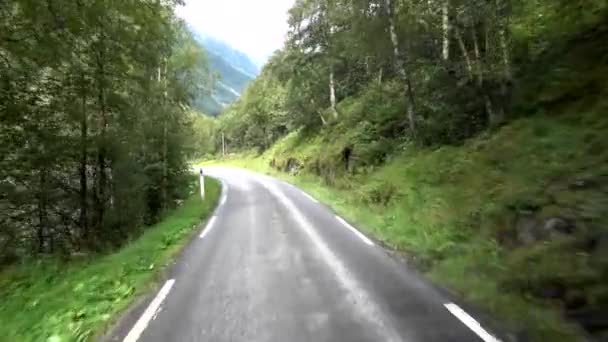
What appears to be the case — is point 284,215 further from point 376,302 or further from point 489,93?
point 376,302

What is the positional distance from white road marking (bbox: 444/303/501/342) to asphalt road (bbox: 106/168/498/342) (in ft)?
0.03

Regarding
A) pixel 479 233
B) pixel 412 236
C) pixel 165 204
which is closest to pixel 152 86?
pixel 165 204

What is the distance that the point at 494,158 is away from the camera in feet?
34.4

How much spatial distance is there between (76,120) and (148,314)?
7.95 meters

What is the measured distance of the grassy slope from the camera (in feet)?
18.8

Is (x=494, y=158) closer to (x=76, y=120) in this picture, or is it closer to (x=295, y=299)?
(x=295, y=299)

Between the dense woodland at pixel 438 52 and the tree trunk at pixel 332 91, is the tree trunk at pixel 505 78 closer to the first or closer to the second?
the dense woodland at pixel 438 52

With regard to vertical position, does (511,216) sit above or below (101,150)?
below

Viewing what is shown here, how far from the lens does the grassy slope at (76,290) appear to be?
5.73 m

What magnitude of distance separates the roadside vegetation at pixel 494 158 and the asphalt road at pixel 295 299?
649 mm

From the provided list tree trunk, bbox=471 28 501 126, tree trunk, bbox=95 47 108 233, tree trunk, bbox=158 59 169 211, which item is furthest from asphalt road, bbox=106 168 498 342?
tree trunk, bbox=158 59 169 211

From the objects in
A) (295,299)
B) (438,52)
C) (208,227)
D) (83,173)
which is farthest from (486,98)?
(83,173)

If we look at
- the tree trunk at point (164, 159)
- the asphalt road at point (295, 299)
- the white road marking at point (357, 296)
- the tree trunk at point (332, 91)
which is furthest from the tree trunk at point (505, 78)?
the tree trunk at point (332, 91)

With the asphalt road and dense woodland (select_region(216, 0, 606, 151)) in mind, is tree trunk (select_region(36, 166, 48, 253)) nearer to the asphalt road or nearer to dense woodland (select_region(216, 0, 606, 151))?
the asphalt road
